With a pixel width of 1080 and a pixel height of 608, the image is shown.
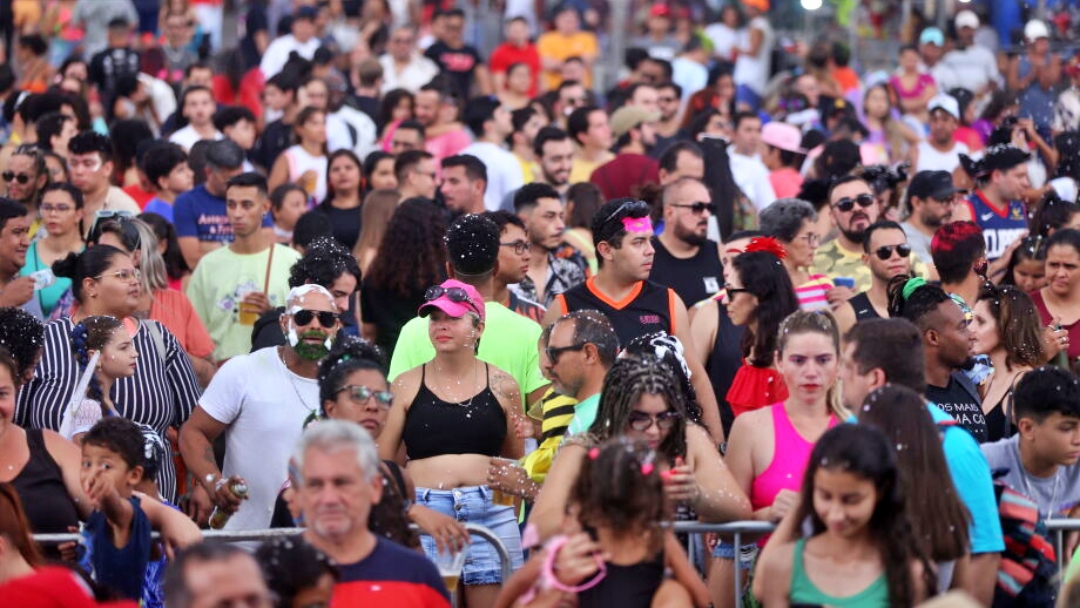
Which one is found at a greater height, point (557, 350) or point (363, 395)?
point (557, 350)

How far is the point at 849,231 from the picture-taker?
10.5m

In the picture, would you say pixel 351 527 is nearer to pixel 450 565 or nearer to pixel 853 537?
pixel 450 565

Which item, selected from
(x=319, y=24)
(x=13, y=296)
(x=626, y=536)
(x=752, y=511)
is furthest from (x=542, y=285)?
(x=319, y=24)

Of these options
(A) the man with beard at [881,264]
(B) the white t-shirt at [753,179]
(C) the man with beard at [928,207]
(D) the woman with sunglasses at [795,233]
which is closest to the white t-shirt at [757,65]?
(B) the white t-shirt at [753,179]

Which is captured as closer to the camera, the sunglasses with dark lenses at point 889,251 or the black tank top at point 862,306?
the black tank top at point 862,306

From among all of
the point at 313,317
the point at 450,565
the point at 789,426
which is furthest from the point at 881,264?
the point at 450,565

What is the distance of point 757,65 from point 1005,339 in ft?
38.4

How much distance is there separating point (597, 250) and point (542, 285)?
5.17 feet

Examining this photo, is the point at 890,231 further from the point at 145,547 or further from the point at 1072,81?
the point at 1072,81

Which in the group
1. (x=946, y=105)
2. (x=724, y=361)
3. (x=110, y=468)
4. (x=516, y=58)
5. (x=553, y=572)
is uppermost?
(x=516, y=58)

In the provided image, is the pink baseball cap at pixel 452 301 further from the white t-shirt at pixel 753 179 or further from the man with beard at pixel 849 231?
the white t-shirt at pixel 753 179

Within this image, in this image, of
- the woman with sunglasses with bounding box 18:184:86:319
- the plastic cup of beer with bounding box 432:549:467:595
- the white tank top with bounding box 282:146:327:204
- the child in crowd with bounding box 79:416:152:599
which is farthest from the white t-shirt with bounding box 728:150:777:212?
the child in crowd with bounding box 79:416:152:599

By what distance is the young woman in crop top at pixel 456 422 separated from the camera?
25.0 feet

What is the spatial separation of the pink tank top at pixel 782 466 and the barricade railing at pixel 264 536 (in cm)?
95
